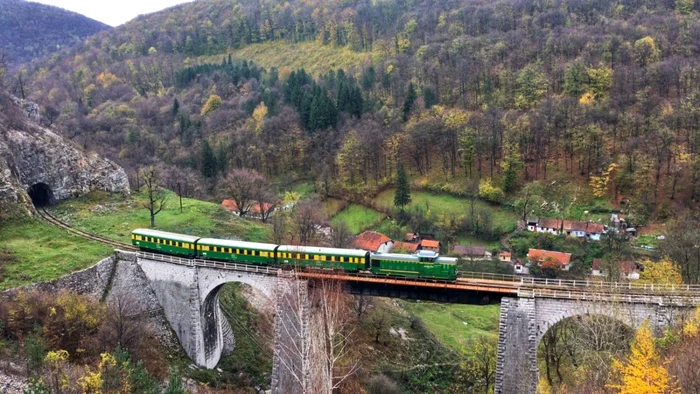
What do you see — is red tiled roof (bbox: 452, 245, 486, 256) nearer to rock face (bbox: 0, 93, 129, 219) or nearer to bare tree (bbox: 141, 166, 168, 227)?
bare tree (bbox: 141, 166, 168, 227)

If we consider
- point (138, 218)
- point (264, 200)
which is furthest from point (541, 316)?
point (264, 200)

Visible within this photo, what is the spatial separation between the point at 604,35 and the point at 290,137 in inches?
2523

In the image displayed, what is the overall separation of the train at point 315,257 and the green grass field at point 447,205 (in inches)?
1388

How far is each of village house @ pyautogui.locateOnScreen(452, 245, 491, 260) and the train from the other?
28.1m

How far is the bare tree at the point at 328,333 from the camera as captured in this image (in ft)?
99.3

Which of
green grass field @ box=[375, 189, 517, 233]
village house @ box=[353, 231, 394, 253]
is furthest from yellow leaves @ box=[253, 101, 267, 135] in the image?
village house @ box=[353, 231, 394, 253]

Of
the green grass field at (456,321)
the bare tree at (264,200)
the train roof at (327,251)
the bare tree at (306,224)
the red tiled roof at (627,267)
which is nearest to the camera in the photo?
the train roof at (327,251)

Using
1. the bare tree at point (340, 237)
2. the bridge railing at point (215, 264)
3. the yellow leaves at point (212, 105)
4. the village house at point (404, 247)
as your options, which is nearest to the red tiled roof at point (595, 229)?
the village house at point (404, 247)

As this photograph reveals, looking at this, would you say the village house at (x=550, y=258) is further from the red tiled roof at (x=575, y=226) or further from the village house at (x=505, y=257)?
the red tiled roof at (x=575, y=226)

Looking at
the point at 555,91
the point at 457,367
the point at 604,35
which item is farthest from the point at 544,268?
the point at 604,35

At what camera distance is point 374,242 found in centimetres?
6675

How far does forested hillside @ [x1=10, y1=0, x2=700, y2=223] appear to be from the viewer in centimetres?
7619

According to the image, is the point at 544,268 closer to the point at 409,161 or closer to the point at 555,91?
the point at 409,161

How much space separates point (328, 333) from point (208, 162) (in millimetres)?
57137
